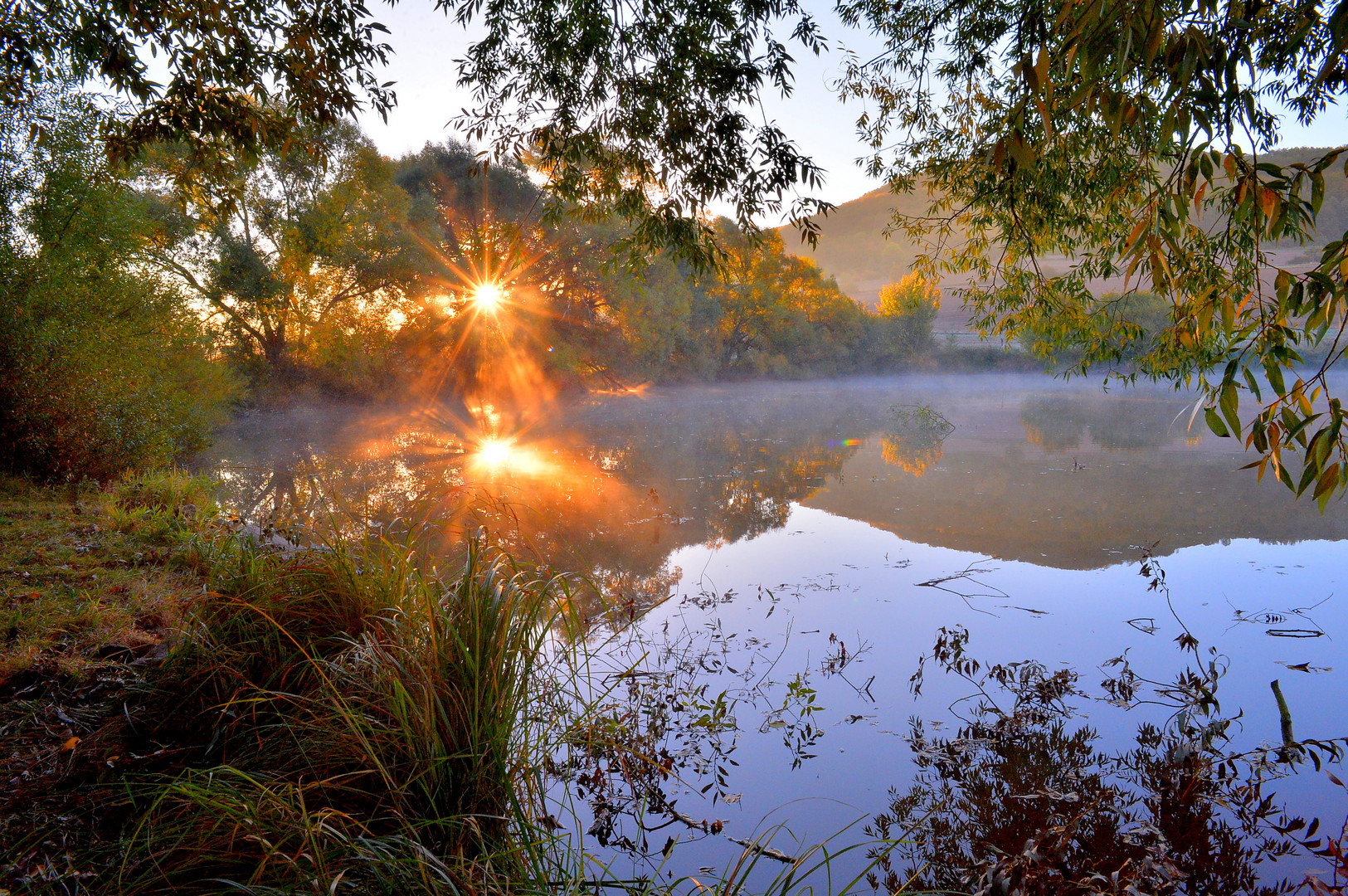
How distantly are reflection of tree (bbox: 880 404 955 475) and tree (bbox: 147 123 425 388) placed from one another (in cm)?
1483

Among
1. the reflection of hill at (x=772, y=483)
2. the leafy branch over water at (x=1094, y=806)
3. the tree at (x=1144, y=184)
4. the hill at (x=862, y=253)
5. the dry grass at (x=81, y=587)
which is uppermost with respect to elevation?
the hill at (x=862, y=253)

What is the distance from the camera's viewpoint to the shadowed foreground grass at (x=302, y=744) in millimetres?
1681

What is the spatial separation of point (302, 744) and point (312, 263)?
21086mm

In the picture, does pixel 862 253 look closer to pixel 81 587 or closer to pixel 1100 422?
pixel 1100 422

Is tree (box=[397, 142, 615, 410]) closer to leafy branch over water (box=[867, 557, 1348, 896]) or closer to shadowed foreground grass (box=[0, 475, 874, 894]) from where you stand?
shadowed foreground grass (box=[0, 475, 874, 894])

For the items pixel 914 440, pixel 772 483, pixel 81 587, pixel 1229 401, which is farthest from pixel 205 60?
pixel 914 440

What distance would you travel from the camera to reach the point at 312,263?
19.7m

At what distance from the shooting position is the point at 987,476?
10.4m

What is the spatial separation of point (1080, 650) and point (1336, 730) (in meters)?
1.20

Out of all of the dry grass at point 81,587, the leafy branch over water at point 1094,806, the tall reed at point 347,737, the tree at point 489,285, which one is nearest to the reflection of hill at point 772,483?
the tall reed at point 347,737

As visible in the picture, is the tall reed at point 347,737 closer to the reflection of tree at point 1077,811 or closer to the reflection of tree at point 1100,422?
the reflection of tree at point 1077,811

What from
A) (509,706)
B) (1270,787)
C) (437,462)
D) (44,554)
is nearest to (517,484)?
(437,462)

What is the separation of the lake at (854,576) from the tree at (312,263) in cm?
610

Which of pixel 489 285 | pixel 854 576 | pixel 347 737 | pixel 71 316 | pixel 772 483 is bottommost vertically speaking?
pixel 854 576
